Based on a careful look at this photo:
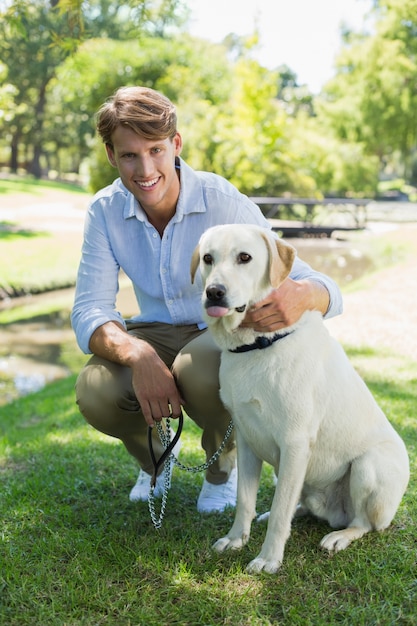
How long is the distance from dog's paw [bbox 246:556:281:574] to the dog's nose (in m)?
0.98

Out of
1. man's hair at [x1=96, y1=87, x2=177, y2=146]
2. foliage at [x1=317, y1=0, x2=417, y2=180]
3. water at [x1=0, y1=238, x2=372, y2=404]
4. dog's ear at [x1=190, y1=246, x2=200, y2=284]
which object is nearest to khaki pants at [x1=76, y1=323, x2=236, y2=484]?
dog's ear at [x1=190, y1=246, x2=200, y2=284]

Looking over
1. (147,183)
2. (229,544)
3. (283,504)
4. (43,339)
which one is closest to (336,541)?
(283,504)

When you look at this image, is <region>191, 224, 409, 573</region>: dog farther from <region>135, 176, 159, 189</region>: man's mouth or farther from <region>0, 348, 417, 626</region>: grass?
<region>135, 176, 159, 189</region>: man's mouth

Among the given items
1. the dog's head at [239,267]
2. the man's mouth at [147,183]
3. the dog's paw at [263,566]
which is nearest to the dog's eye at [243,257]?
the dog's head at [239,267]

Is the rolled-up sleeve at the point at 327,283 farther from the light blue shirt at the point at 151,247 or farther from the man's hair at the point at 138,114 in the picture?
the man's hair at the point at 138,114

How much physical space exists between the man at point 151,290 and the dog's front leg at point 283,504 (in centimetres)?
56

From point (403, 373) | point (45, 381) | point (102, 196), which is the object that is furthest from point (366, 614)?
point (45, 381)

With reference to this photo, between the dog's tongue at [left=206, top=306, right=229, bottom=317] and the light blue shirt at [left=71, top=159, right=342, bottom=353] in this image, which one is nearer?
the dog's tongue at [left=206, top=306, right=229, bottom=317]

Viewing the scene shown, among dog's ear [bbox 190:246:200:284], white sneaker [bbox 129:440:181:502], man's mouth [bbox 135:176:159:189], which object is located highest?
man's mouth [bbox 135:176:159:189]

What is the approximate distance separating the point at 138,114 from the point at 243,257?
34.2 inches

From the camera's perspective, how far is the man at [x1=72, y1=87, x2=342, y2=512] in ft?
8.82

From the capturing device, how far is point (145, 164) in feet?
8.91

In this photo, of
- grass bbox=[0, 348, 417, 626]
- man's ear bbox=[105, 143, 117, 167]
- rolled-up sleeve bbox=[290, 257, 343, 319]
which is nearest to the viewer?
grass bbox=[0, 348, 417, 626]

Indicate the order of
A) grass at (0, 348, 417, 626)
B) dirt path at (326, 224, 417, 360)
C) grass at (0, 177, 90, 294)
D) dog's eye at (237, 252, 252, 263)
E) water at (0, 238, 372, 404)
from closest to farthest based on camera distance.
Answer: grass at (0, 348, 417, 626) < dog's eye at (237, 252, 252, 263) < dirt path at (326, 224, 417, 360) < water at (0, 238, 372, 404) < grass at (0, 177, 90, 294)
